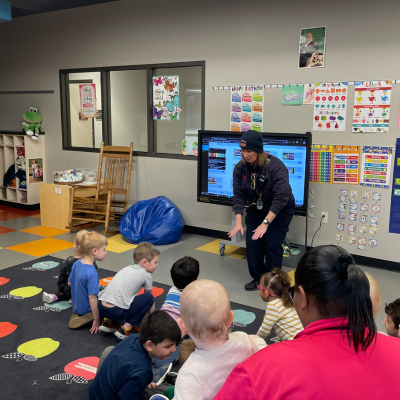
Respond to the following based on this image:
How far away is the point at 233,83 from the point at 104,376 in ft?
12.4

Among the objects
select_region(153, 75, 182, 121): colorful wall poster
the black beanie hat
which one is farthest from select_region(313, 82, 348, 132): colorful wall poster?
select_region(153, 75, 182, 121): colorful wall poster

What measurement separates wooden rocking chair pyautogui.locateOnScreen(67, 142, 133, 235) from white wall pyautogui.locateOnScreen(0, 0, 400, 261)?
218 millimetres

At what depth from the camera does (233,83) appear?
4.87 metres

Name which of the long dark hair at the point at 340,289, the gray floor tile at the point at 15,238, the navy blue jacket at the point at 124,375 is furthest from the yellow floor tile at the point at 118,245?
the long dark hair at the point at 340,289

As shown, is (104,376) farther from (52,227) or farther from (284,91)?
(52,227)

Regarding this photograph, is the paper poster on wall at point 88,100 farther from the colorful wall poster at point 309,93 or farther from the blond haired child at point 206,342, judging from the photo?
the blond haired child at point 206,342

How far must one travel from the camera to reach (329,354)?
897 mm

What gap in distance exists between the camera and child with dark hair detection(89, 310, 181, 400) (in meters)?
1.79

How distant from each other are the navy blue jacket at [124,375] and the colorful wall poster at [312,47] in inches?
136

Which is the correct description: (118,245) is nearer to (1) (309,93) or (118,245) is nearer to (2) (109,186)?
(2) (109,186)

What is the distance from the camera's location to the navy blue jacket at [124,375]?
1.79 meters

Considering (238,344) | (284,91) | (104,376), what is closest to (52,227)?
(284,91)

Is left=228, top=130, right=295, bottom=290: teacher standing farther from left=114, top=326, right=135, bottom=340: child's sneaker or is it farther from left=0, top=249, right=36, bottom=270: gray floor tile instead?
left=0, top=249, right=36, bottom=270: gray floor tile

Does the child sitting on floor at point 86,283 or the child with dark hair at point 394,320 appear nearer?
the child with dark hair at point 394,320
